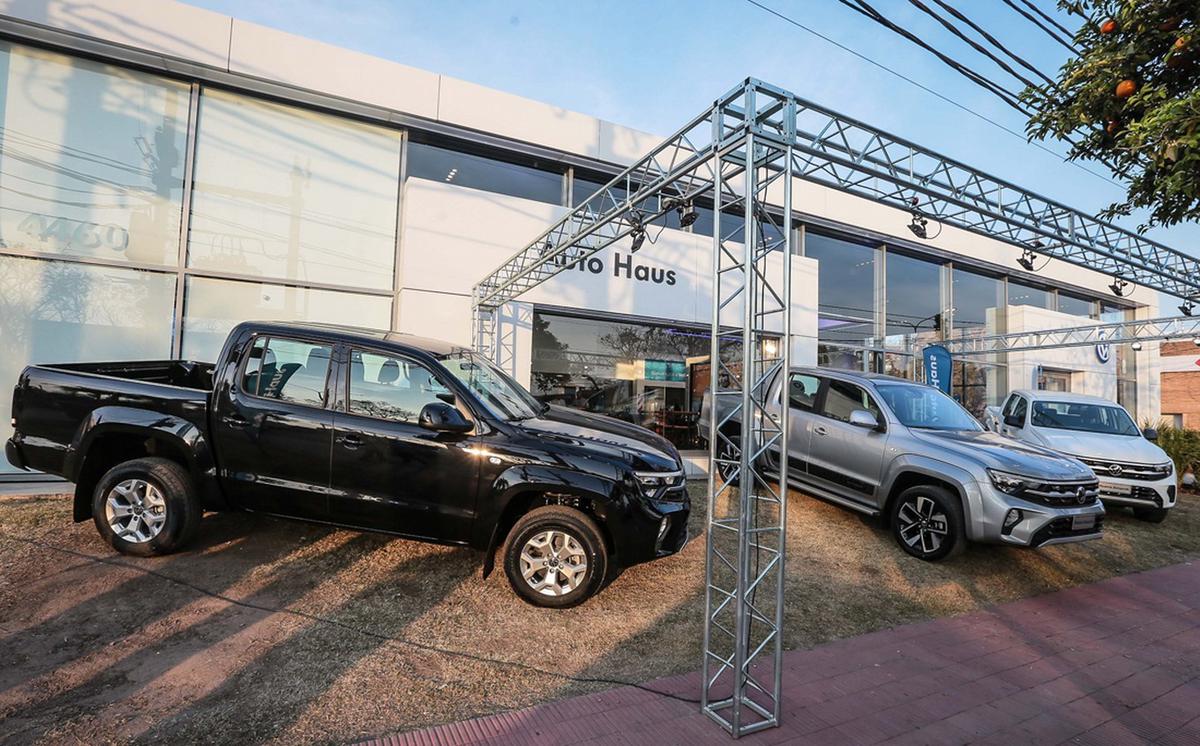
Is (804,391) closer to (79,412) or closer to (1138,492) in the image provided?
(1138,492)

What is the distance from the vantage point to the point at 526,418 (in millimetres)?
4711

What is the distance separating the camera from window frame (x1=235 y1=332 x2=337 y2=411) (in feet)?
14.6

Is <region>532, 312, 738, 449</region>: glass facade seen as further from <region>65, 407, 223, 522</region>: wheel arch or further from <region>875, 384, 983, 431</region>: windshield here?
<region>65, 407, 223, 522</region>: wheel arch

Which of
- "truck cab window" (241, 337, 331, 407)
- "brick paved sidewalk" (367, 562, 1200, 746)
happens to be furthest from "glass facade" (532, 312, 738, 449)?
"brick paved sidewalk" (367, 562, 1200, 746)

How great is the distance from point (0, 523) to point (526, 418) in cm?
517

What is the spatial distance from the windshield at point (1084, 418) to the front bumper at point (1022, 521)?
440 centimetres

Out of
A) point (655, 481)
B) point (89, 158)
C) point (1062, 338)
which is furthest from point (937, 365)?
point (89, 158)

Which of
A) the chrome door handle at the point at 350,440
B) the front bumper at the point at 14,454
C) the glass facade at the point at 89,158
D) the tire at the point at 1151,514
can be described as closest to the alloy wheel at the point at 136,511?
the front bumper at the point at 14,454

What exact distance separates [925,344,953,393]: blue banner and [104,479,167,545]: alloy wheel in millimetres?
14702

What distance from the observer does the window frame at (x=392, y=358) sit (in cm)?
435

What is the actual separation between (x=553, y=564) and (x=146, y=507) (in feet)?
10.8

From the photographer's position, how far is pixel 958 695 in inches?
135

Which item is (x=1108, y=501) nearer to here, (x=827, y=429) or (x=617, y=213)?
(x=827, y=429)

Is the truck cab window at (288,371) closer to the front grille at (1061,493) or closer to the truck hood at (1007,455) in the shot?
the truck hood at (1007,455)
